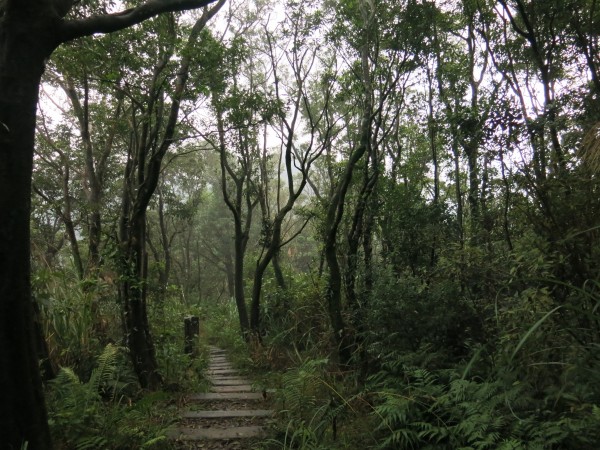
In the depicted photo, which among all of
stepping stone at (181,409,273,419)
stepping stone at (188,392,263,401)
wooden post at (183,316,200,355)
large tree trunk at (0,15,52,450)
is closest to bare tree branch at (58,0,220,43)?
large tree trunk at (0,15,52,450)

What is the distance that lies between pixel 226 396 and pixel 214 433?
58.8 inches

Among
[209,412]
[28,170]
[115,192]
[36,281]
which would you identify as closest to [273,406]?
[209,412]

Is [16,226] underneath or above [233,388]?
above

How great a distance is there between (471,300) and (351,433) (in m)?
2.04

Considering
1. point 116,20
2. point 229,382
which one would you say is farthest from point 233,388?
point 116,20

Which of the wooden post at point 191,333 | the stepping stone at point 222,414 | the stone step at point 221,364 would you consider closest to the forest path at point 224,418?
the stepping stone at point 222,414

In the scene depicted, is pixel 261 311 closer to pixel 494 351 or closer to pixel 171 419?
pixel 171 419

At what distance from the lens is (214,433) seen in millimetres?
4371

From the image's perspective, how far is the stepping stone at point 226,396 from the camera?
5723 millimetres

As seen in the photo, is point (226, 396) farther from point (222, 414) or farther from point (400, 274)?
point (400, 274)

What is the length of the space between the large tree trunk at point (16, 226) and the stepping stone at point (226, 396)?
307 cm

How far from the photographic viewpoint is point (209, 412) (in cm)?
505

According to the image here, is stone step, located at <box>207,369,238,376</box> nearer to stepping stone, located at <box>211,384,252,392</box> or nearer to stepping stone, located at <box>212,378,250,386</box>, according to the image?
stepping stone, located at <box>212,378,250,386</box>

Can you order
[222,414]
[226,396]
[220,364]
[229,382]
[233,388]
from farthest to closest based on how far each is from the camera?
[220,364]
[229,382]
[233,388]
[226,396]
[222,414]
